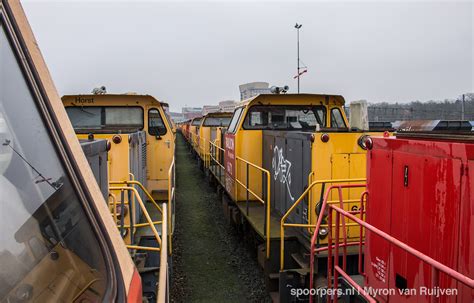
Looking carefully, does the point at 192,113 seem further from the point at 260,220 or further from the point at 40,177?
the point at 40,177

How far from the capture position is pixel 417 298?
2963 mm

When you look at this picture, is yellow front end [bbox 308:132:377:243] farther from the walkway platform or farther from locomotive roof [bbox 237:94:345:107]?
locomotive roof [bbox 237:94:345:107]

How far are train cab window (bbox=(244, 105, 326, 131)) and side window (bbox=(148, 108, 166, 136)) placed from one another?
1.89 metres

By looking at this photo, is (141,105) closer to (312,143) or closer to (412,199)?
(312,143)

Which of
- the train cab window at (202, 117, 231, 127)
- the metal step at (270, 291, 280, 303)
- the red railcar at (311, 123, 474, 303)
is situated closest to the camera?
the red railcar at (311, 123, 474, 303)

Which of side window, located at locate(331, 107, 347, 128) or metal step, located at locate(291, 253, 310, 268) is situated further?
side window, located at locate(331, 107, 347, 128)

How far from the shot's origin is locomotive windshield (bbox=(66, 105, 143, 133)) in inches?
316

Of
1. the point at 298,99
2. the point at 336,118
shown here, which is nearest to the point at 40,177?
the point at 298,99

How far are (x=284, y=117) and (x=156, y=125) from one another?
2.78 m

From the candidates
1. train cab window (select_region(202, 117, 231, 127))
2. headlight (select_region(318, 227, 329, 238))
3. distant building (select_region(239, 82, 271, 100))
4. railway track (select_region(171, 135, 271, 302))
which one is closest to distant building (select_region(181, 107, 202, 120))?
train cab window (select_region(202, 117, 231, 127))

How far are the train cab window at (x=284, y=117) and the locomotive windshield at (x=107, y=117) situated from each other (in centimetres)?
233

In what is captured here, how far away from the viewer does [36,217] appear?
132 cm

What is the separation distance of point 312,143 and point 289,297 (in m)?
1.96

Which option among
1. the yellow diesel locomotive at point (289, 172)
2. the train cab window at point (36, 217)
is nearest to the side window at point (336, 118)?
the yellow diesel locomotive at point (289, 172)
